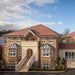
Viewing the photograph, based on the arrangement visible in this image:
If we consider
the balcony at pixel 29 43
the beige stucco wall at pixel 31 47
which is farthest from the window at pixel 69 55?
the balcony at pixel 29 43

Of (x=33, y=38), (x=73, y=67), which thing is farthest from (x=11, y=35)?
(x=73, y=67)

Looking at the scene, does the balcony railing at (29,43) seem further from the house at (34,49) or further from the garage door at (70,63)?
the garage door at (70,63)

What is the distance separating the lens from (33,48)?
28.5 meters

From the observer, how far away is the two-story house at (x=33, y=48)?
28.3 meters

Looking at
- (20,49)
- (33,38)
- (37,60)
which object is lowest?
(37,60)

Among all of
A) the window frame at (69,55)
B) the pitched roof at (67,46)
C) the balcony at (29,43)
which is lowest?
the window frame at (69,55)

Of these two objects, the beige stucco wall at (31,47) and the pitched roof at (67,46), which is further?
the pitched roof at (67,46)

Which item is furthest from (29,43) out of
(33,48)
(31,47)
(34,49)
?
(34,49)

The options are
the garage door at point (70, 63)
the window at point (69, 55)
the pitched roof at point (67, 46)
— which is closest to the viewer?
the garage door at point (70, 63)

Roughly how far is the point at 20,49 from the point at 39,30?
7926 mm

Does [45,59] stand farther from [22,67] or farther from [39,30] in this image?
[39,30]

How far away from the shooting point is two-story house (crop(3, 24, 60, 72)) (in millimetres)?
28281

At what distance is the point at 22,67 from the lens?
85.2 feet

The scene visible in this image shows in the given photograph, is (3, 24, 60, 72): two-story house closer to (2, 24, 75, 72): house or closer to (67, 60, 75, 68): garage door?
(2, 24, 75, 72): house
